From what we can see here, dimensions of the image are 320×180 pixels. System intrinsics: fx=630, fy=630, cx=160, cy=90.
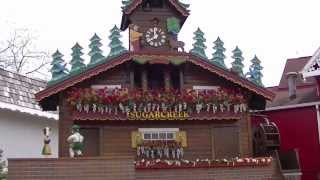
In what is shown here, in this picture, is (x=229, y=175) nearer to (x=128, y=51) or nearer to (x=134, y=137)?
(x=134, y=137)

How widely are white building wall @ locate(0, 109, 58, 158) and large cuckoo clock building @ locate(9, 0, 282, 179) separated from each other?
3.80 ft

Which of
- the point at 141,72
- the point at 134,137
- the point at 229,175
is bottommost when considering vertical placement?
the point at 229,175

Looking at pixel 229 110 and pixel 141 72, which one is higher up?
pixel 141 72

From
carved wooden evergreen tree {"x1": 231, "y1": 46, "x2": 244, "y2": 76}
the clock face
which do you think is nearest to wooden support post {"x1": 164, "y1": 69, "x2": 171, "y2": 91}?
→ the clock face

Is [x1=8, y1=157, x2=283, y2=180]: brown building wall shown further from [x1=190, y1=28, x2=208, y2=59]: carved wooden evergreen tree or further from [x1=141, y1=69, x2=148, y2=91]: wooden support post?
[x1=190, y1=28, x2=208, y2=59]: carved wooden evergreen tree

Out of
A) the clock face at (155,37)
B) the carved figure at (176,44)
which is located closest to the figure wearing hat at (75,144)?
the clock face at (155,37)

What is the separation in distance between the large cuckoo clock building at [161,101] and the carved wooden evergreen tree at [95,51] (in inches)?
1.2

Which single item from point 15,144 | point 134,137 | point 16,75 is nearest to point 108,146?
point 134,137

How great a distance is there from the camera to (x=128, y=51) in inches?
780

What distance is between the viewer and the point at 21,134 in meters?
21.9

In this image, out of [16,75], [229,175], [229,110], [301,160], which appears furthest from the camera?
[301,160]

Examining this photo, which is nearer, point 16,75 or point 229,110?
point 229,110

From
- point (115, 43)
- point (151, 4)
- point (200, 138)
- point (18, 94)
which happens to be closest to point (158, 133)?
point (200, 138)

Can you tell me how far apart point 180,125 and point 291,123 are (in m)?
7.30
